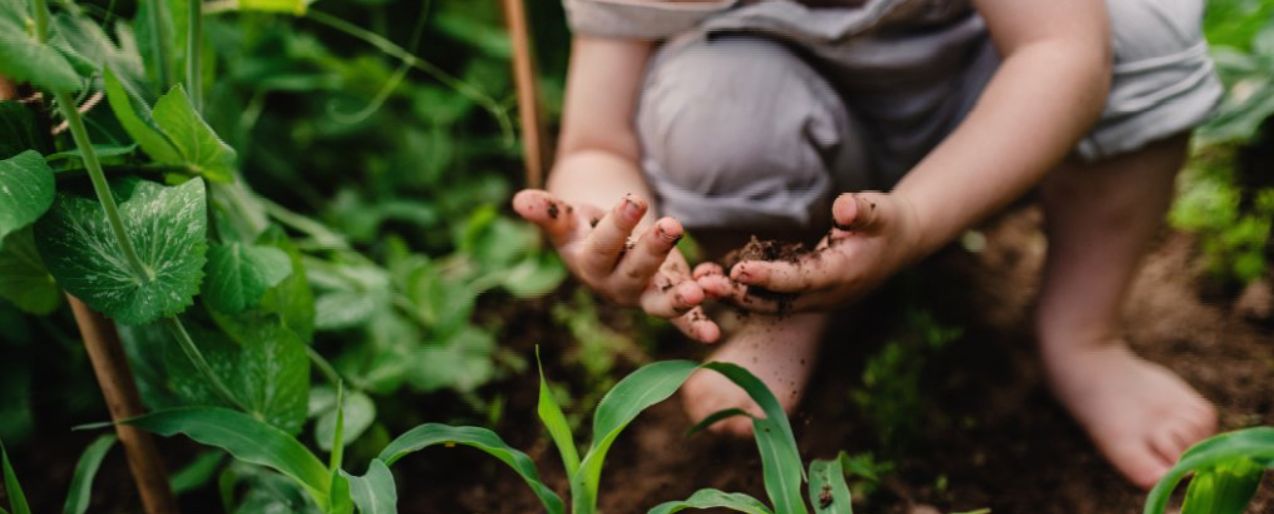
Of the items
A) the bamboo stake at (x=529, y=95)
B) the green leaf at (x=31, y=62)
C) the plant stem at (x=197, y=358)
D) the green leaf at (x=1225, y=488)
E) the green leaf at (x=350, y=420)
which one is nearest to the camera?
the green leaf at (x=31, y=62)

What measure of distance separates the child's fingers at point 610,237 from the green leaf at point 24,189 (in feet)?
1.45

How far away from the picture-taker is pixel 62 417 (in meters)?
1.25

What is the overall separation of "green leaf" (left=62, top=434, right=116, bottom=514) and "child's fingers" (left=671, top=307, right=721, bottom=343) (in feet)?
1.94

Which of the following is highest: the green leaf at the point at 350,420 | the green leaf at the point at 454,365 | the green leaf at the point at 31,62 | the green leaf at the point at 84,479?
the green leaf at the point at 31,62

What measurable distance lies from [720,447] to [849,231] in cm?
39

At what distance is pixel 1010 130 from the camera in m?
0.96

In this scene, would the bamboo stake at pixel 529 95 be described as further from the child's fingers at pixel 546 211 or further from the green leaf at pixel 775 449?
the green leaf at pixel 775 449

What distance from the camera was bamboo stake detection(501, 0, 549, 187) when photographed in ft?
4.65

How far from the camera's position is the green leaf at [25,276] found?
88 cm

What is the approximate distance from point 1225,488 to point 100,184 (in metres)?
0.94

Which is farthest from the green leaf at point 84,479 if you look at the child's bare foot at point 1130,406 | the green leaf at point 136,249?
the child's bare foot at point 1130,406

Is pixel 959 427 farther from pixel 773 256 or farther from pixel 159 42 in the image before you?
pixel 159 42

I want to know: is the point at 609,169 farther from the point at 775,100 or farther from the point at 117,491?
the point at 117,491

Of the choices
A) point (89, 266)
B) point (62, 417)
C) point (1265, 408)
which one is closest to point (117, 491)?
point (62, 417)
